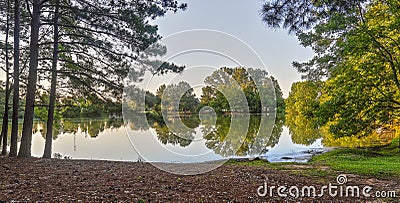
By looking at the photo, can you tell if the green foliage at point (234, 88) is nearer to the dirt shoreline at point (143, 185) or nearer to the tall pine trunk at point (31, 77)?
the dirt shoreline at point (143, 185)

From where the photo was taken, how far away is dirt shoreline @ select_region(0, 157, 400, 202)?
3486mm

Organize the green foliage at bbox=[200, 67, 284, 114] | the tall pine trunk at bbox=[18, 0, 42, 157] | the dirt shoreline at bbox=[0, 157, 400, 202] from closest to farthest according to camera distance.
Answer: the dirt shoreline at bbox=[0, 157, 400, 202] < the green foliage at bbox=[200, 67, 284, 114] < the tall pine trunk at bbox=[18, 0, 42, 157]

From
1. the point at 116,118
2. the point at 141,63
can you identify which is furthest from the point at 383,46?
the point at 116,118

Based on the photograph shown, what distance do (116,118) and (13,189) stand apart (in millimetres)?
4506

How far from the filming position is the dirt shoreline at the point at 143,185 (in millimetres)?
3486

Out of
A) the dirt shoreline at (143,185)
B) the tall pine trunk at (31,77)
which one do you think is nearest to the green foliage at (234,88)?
the dirt shoreline at (143,185)

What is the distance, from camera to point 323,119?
688cm

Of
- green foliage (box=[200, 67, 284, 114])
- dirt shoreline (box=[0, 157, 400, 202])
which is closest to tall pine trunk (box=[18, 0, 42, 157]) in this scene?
dirt shoreline (box=[0, 157, 400, 202])

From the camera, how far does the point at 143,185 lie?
404 centimetres

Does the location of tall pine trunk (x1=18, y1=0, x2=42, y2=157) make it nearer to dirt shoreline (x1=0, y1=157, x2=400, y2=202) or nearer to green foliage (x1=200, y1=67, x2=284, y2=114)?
dirt shoreline (x1=0, y1=157, x2=400, y2=202)

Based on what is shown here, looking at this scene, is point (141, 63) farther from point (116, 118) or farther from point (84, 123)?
point (84, 123)

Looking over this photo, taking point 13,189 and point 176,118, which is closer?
point 13,189

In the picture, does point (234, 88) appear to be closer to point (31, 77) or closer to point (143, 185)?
point (143, 185)

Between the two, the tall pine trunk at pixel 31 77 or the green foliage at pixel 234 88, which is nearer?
the green foliage at pixel 234 88
